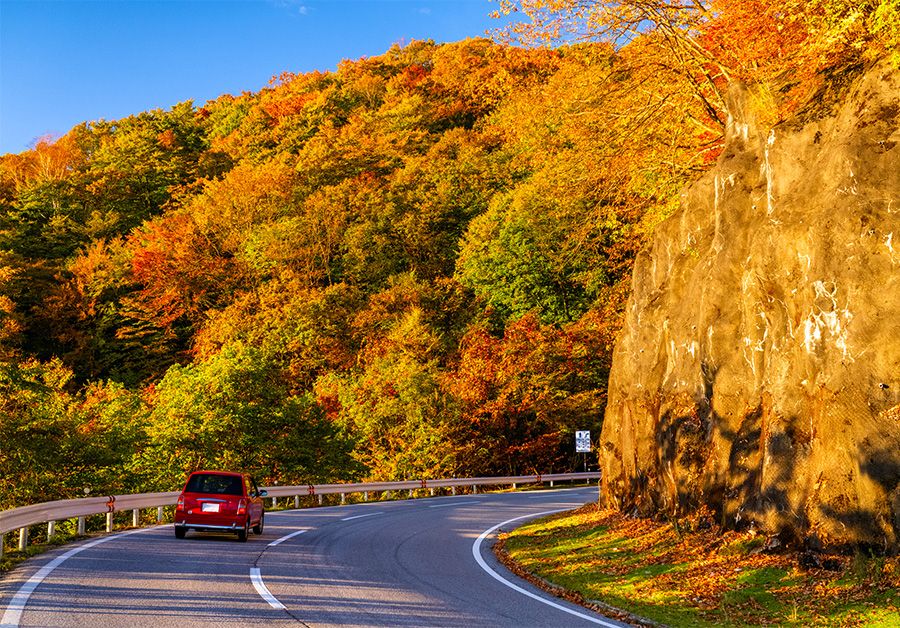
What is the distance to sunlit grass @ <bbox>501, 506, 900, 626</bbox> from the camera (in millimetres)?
10148

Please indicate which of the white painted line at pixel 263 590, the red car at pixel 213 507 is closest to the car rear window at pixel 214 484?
the red car at pixel 213 507

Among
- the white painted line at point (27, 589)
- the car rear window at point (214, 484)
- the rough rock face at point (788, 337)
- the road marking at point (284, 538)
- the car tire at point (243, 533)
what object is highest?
the rough rock face at point (788, 337)

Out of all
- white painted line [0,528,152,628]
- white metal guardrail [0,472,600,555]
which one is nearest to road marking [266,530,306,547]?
white painted line [0,528,152,628]

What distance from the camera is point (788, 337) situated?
14.2 m

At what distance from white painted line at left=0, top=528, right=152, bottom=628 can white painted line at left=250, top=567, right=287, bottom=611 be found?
269 cm

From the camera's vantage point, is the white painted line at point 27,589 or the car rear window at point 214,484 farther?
the car rear window at point 214,484

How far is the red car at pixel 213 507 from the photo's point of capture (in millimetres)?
17844

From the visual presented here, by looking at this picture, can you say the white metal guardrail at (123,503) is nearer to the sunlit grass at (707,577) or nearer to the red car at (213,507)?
the red car at (213,507)

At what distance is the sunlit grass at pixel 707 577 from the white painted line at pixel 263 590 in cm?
462

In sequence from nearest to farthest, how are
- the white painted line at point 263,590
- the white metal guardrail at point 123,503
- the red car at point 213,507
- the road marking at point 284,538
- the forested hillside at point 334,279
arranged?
the white painted line at point 263,590
the white metal guardrail at point 123,503
the road marking at point 284,538
the red car at point 213,507
the forested hillside at point 334,279

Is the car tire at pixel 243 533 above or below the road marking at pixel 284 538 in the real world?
above

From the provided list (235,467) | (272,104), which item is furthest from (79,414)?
(272,104)

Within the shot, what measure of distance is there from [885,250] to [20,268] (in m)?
61.6

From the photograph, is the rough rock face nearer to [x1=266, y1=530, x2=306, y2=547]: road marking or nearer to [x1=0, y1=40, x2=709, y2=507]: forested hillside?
[x1=0, y1=40, x2=709, y2=507]: forested hillside
